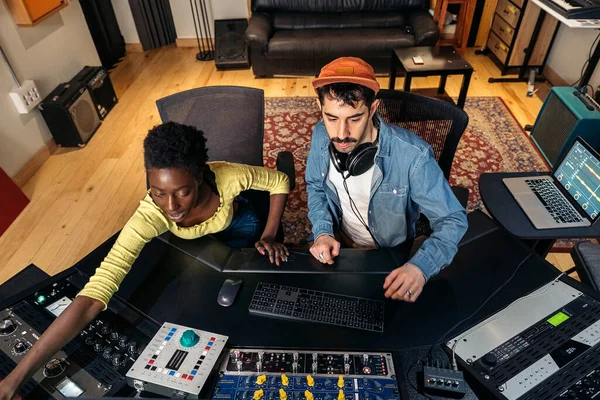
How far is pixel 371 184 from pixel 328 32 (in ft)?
9.88

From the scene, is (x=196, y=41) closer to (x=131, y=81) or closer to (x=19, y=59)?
(x=131, y=81)

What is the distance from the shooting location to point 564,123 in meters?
2.71

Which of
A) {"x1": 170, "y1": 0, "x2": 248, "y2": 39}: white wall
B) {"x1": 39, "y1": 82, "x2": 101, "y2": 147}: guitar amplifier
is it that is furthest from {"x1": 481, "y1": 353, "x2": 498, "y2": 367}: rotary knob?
{"x1": 170, "y1": 0, "x2": 248, "y2": 39}: white wall

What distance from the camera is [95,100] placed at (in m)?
3.48

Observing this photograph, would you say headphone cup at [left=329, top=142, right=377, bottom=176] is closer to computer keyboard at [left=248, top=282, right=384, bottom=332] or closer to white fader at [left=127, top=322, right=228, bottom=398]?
computer keyboard at [left=248, top=282, right=384, bottom=332]

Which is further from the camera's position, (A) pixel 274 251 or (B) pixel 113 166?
(B) pixel 113 166

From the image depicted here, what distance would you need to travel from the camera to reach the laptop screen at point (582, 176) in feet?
5.16

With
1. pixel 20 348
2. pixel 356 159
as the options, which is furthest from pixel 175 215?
pixel 356 159

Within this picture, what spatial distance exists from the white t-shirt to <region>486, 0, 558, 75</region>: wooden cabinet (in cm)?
332

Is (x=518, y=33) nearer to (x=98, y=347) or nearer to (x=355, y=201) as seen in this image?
(x=355, y=201)

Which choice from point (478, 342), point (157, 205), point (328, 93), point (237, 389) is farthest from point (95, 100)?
point (478, 342)

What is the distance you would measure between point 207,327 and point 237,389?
0.66ft

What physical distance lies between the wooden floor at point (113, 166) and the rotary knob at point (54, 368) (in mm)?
1158

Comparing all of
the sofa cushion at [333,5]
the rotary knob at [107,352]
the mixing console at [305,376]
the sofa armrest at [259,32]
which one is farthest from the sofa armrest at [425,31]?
the rotary knob at [107,352]
